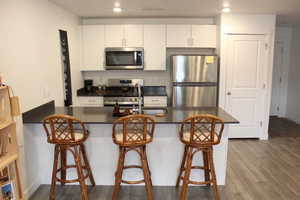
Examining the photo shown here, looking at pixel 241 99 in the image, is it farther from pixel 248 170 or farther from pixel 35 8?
pixel 35 8

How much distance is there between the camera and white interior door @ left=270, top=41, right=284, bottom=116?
6.50m

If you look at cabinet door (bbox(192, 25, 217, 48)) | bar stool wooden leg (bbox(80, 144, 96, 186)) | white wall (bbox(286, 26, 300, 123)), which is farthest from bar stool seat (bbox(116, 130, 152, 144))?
white wall (bbox(286, 26, 300, 123))

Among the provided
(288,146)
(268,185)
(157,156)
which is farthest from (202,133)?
(288,146)

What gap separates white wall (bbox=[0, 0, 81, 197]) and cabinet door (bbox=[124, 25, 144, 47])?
126 cm

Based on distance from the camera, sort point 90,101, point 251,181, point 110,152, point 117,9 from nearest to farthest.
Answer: point 110,152 → point 251,181 → point 117,9 → point 90,101

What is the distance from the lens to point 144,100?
4777mm

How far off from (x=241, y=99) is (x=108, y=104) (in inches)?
97.1

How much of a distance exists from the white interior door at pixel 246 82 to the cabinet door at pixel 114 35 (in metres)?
1.95

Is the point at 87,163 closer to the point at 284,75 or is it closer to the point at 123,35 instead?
the point at 123,35

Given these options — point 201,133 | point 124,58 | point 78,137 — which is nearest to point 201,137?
point 201,133

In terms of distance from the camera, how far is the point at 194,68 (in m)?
4.48

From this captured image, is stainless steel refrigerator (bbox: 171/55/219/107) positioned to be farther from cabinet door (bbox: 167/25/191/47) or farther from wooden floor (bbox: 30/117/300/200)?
wooden floor (bbox: 30/117/300/200)

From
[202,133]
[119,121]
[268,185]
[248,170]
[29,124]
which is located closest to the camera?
[119,121]

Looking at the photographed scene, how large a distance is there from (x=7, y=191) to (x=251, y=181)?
2706 millimetres
